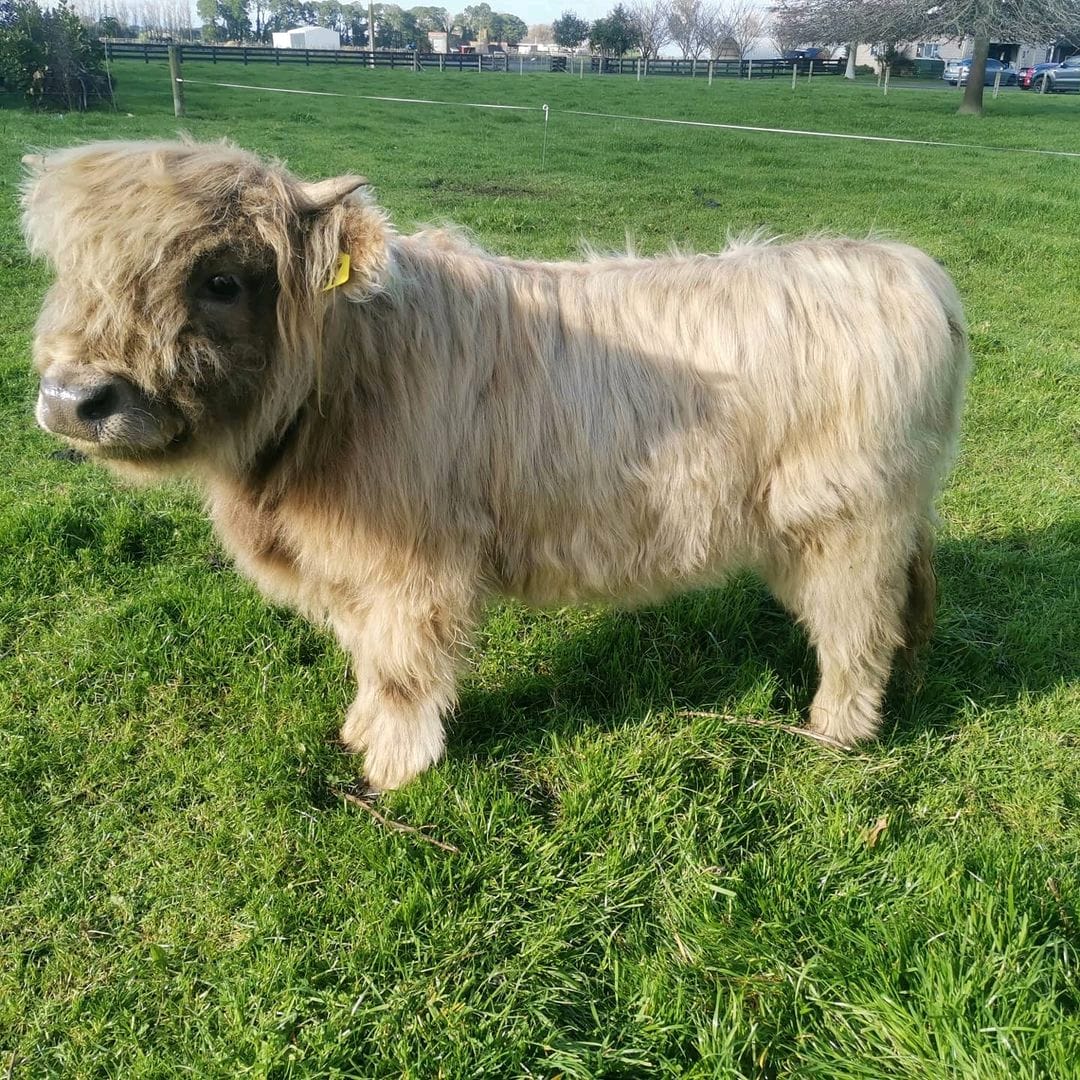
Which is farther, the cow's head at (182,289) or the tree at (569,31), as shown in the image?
the tree at (569,31)

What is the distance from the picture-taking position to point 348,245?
2459 mm

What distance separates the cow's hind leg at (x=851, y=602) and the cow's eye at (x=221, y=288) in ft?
6.71

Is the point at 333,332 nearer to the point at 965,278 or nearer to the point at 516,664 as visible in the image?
the point at 516,664

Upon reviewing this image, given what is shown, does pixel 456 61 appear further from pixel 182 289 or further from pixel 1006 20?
pixel 182 289

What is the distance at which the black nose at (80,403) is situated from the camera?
2256 millimetres

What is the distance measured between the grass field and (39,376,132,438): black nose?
156 centimetres

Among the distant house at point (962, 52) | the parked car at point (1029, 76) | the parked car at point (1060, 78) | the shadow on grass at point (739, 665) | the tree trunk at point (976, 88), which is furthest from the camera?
the distant house at point (962, 52)

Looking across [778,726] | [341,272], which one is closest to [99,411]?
[341,272]

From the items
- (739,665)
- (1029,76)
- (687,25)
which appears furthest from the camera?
(687,25)

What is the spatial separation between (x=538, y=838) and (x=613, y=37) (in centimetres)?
7756

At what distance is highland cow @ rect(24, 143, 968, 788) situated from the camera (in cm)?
261

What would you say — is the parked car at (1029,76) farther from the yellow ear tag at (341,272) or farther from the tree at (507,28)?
the tree at (507,28)

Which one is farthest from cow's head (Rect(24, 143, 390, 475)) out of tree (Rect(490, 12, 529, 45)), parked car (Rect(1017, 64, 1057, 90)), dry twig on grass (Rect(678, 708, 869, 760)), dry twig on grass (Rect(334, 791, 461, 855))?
tree (Rect(490, 12, 529, 45))

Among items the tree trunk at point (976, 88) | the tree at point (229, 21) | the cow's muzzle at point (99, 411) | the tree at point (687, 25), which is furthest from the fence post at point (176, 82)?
the tree at point (229, 21)
